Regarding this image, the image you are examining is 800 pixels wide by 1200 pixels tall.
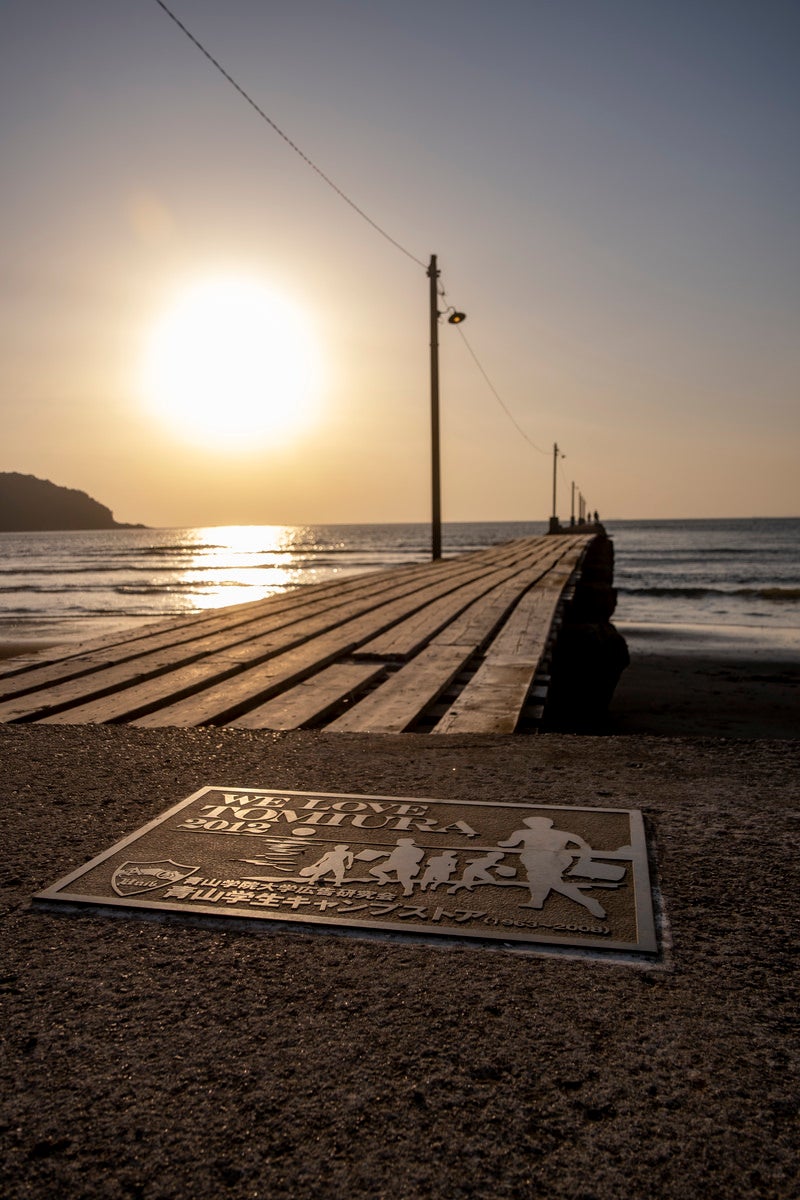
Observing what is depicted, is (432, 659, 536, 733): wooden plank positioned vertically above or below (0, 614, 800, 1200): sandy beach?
above

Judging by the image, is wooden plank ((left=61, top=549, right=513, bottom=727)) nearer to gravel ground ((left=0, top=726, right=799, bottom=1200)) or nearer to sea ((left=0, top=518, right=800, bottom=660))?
gravel ground ((left=0, top=726, right=799, bottom=1200))

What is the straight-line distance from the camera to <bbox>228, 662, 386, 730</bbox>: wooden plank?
414cm

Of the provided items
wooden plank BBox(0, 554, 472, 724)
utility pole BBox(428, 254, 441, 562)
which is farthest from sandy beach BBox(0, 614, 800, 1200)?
utility pole BBox(428, 254, 441, 562)

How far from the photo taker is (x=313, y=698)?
458cm

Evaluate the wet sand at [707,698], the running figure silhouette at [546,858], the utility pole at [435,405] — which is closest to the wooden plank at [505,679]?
the running figure silhouette at [546,858]

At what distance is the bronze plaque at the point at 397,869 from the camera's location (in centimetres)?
214

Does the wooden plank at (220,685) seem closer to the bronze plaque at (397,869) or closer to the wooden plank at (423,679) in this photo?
the wooden plank at (423,679)

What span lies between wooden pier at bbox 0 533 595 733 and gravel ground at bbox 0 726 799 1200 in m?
1.75

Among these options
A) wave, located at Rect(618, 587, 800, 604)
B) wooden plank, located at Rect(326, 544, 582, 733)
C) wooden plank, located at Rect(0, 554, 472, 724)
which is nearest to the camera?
wooden plank, located at Rect(326, 544, 582, 733)

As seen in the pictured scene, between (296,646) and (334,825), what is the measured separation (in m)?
3.40

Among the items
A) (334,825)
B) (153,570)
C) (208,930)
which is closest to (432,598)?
(334,825)

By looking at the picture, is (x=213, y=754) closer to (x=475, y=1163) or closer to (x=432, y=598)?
(x=475, y=1163)

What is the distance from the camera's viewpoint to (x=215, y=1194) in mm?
1311

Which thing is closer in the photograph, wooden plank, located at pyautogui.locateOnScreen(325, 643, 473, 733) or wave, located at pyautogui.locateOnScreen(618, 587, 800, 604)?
wooden plank, located at pyautogui.locateOnScreen(325, 643, 473, 733)
